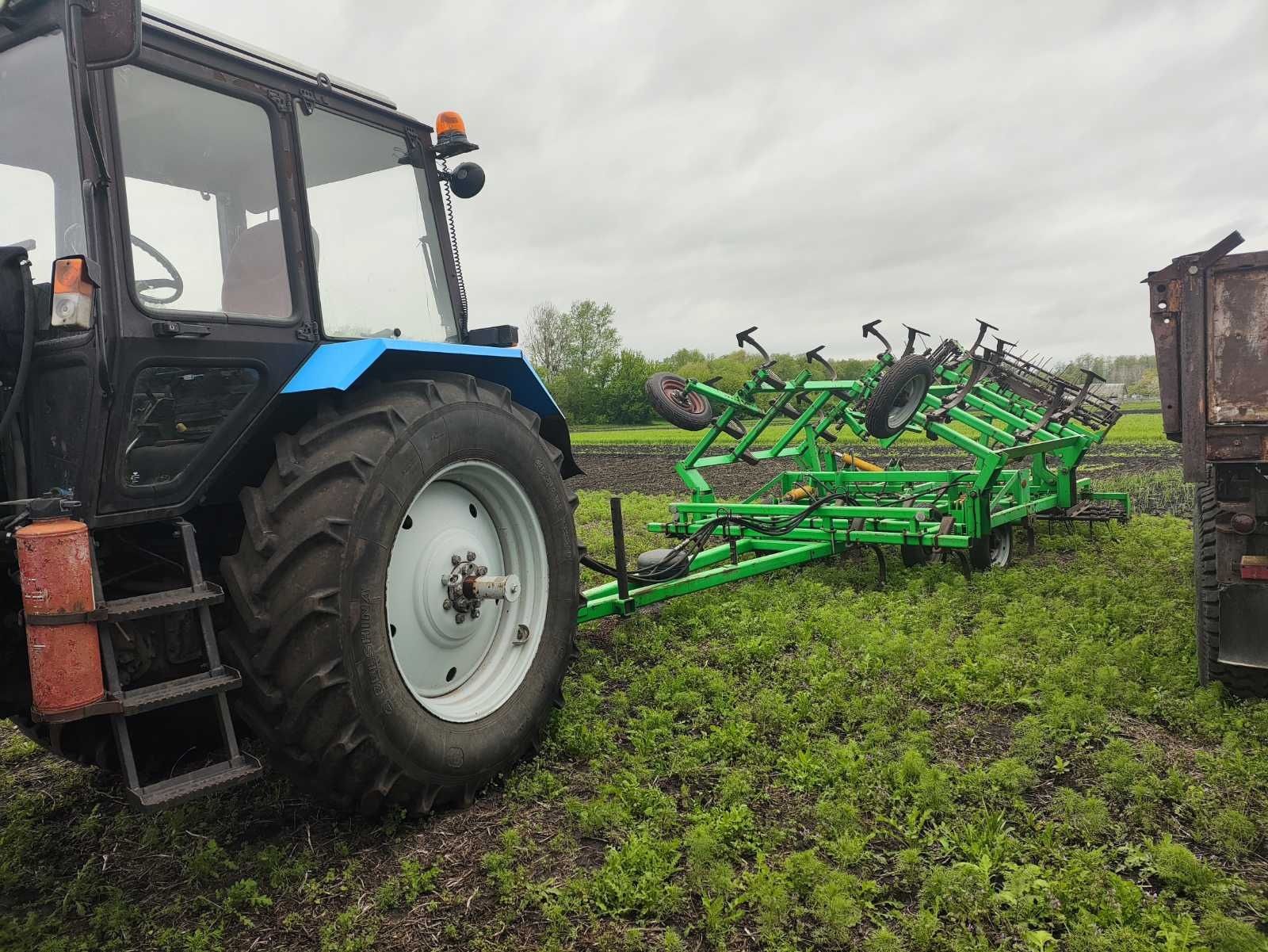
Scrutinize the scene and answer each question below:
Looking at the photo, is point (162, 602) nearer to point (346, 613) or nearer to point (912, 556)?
point (346, 613)

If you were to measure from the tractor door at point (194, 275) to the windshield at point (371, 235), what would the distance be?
0.53 ft

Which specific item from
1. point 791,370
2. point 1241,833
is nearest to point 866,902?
point 1241,833

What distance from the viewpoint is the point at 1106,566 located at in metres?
6.22

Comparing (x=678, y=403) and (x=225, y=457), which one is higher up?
(x=678, y=403)

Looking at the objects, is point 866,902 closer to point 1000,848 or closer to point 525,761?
point 1000,848

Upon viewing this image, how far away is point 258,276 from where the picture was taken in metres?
3.05

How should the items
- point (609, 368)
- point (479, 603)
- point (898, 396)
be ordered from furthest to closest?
point (609, 368) → point (898, 396) → point (479, 603)

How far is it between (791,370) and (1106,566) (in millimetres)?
16293

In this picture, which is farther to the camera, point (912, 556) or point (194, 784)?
point (912, 556)

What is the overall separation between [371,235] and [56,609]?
195 centimetres

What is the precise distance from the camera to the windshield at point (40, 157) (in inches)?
101

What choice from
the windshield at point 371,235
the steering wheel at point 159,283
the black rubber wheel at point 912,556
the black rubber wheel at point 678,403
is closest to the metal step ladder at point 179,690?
the steering wheel at point 159,283

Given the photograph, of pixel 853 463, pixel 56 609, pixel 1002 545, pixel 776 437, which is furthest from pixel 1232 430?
pixel 776 437

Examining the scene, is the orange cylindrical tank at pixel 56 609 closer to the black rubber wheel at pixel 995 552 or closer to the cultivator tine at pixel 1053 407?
the black rubber wheel at pixel 995 552
